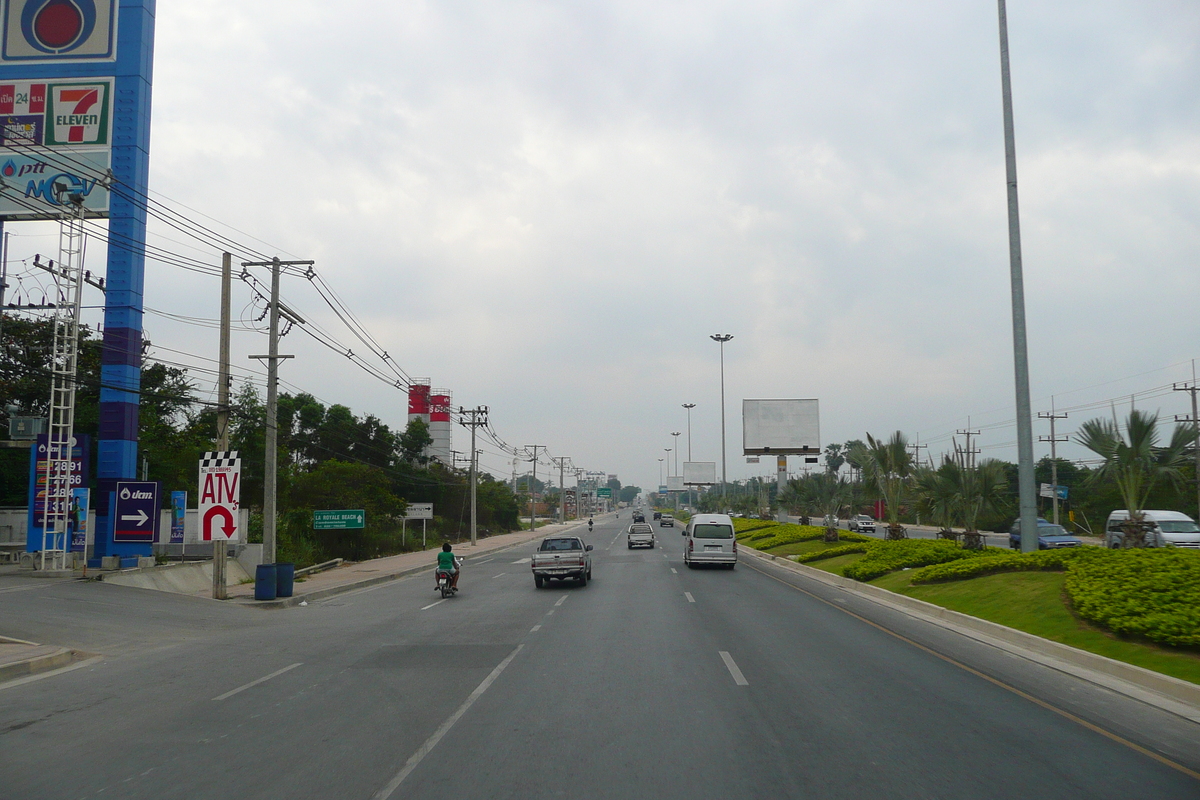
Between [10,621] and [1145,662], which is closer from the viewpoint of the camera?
[1145,662]

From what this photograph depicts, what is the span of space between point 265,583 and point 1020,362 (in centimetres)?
2013

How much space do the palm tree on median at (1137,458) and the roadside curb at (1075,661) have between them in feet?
15.4

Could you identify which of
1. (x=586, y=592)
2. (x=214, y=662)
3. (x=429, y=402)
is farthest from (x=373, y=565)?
(x=429, y=402)

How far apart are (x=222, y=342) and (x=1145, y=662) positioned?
21.2 meters

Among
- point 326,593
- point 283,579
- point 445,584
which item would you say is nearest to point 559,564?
point 445,584

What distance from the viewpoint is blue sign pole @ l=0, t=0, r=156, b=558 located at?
25516mm

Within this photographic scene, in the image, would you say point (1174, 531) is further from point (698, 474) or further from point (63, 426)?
point (698, 474)

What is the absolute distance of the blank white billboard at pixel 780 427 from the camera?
196ft

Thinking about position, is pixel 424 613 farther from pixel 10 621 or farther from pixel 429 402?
pixel 429 402

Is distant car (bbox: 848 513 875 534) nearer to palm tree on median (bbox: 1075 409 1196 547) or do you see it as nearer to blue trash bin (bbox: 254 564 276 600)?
palm tree on median (bbox: 1075 409 1196 547)

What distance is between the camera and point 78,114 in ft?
86.9

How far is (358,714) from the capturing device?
30.0ft

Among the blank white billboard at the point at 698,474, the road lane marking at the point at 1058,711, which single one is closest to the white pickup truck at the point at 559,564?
the road lane marking at the point at 1058,711

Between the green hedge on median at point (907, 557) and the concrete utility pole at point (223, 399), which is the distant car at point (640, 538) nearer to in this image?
the green hedge on median at point (907, 557)
